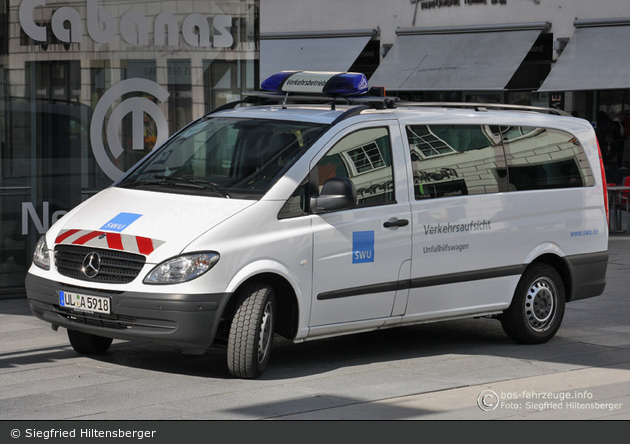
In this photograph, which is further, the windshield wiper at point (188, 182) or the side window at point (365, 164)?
the side window at point (365, 164)

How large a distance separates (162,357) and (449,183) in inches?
96.9

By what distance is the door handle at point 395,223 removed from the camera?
274 inches

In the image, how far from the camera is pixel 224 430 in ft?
16.9

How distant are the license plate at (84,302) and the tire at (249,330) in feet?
2.63

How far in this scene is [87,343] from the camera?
7.12 meters

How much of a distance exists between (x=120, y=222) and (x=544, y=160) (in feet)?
12.0

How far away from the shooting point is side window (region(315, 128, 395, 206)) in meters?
6.82

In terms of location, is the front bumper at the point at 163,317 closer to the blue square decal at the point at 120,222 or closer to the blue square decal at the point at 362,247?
the blue square decal at the point at 120,222

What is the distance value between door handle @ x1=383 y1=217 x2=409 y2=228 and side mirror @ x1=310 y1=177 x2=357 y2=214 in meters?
0.45

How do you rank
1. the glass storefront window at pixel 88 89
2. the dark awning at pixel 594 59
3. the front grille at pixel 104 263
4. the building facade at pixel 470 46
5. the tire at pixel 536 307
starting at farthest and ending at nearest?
the building facade at pixel 470 46 < the dark awning at pixel 594 59 < the glass storefront window at pixel 88 89 < the tire at pixel 536 307 < the front grille at pixel 104 263

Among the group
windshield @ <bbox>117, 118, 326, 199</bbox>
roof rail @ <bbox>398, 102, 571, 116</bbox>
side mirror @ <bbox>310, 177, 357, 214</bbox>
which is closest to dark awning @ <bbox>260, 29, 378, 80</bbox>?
roof rail @ <bbox>398, 102, 571, 116</bbox>

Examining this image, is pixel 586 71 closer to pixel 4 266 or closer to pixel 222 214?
pixel 4 266

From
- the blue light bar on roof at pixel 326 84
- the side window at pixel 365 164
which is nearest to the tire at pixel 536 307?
the side window at pixel 365 164

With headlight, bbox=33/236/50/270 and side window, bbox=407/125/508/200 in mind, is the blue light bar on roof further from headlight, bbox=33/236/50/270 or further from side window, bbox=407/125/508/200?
headlight, bbox=33/236/50/270
